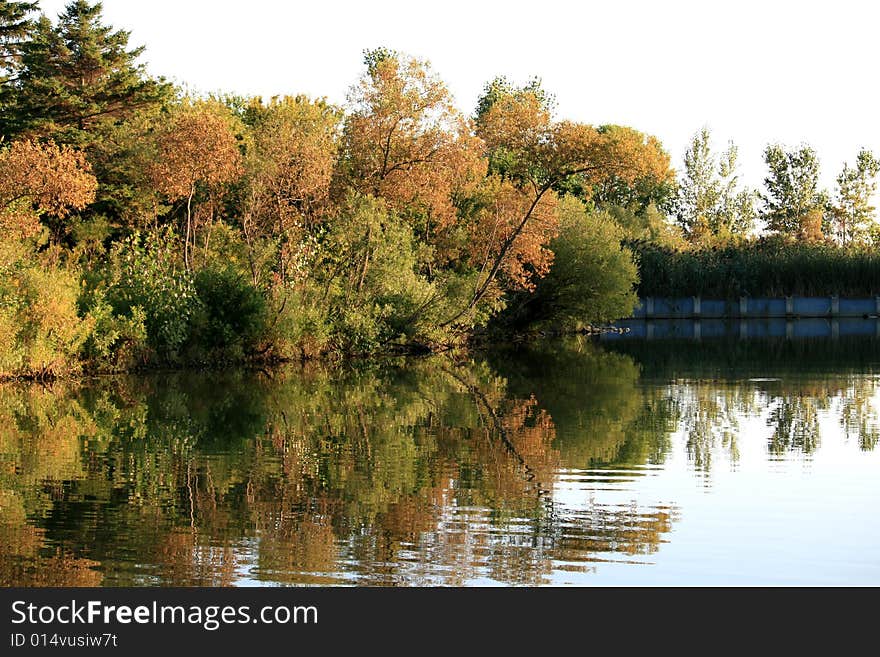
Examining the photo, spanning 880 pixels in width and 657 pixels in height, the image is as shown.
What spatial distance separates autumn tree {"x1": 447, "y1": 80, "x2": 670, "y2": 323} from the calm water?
13.6 metres

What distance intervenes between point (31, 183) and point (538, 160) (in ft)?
55.9

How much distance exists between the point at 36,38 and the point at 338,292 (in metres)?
21.3

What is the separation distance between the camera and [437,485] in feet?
45.0

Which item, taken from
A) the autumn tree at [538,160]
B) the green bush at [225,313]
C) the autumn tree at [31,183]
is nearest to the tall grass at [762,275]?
the autumn tree at [538,160]

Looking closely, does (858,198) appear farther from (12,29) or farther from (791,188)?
(12,29)

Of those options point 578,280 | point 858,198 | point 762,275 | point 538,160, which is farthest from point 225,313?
point 858,198

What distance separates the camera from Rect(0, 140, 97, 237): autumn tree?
28.2 meters

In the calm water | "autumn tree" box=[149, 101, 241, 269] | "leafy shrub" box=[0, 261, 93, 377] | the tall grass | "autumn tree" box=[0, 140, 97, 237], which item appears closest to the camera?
the calm water

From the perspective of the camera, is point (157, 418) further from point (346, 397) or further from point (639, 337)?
point (639, 337)

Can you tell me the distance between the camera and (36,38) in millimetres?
49375

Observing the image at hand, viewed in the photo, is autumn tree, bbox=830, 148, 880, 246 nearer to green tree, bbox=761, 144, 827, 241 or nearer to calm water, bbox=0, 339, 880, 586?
green tree, bbox=761, 144, 827, 241

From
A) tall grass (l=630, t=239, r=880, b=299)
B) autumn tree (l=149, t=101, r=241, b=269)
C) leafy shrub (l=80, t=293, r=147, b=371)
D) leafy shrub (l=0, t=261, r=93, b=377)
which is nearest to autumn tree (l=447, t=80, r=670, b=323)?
autumn tree (l=149, t=101, r=241, b=269)

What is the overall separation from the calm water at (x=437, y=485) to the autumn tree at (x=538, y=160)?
1355 cm
